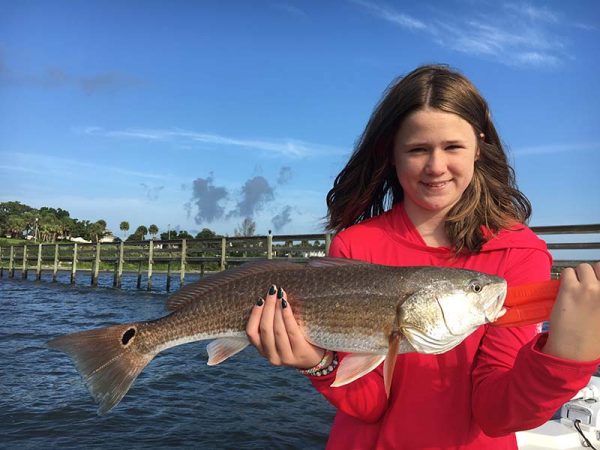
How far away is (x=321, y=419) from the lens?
29.6ft

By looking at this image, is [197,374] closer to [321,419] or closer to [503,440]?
[321,419]

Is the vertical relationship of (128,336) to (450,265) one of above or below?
below

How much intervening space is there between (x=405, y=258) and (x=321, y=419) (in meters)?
6.66

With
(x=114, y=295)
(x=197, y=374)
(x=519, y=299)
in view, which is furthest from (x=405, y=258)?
(x=114, y=295)

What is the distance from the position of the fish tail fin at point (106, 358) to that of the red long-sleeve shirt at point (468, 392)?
1.17 metres

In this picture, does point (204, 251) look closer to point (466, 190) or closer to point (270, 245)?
point (270, 245)

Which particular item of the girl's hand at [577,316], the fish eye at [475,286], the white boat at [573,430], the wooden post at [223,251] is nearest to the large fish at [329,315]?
the fish eye at [475,286]

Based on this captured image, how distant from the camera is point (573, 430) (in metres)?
5.08

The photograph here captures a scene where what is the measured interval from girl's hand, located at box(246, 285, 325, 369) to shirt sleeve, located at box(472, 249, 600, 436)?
2.83 ft

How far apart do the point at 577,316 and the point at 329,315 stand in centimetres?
123

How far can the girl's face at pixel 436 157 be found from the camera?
9.62 feet

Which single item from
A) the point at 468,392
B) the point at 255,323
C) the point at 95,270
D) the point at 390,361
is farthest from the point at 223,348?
the point at 95,270

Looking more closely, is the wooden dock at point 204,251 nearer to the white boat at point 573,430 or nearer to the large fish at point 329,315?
the white boat at point 573,430

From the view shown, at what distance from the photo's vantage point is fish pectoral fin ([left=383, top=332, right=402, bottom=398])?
97.7 inches
